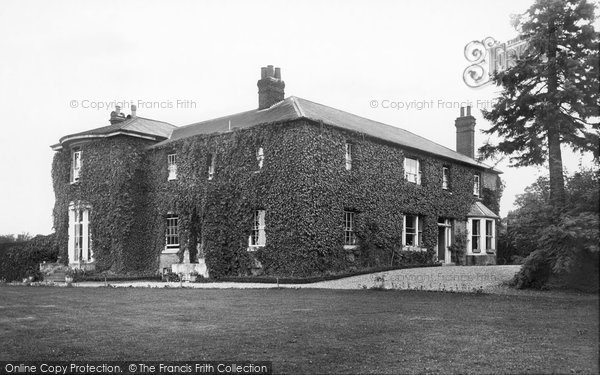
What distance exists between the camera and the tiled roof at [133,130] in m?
29.1

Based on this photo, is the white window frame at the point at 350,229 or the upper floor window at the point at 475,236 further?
the upper floor window at the point at 475,236

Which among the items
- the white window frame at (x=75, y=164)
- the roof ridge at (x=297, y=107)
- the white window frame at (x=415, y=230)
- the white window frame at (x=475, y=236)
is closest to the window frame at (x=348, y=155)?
the roof ridge at (x=297, y=107)

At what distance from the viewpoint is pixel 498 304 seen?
13609 mm

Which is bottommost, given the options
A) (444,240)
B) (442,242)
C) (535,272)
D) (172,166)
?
(535,272)

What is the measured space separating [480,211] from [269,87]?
14461mm

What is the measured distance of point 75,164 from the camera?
30891 mm

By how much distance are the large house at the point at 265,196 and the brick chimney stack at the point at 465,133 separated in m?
4.34

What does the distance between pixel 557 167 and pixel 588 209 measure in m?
3.89

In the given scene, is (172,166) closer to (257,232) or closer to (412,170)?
(257,232)

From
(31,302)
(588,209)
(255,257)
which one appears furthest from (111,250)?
(588,209)

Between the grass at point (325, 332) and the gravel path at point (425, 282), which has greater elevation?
the grass at point (325, 332)

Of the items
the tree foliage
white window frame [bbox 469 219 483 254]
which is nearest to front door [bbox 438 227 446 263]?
white window frame [bbox 469 219 483 254]

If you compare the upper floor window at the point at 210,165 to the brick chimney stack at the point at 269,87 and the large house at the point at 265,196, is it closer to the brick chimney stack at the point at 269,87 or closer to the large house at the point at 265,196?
the large house at the point at 265,196

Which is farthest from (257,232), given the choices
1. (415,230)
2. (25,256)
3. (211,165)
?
(25,256)
